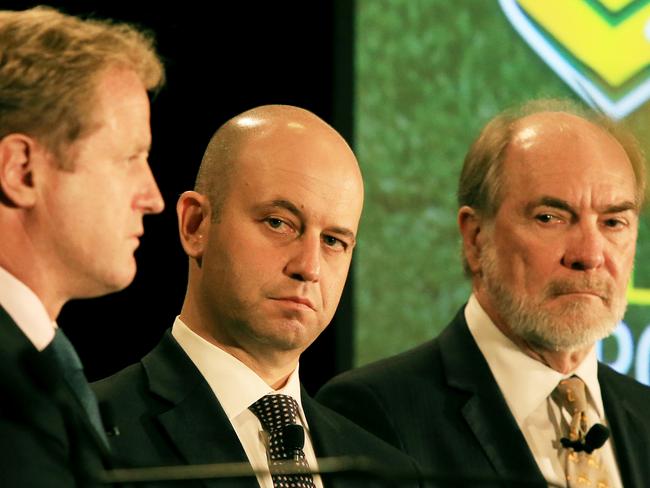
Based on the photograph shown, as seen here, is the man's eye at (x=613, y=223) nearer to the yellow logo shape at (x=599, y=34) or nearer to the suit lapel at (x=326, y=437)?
the suit lapel at (x=326, y=437)

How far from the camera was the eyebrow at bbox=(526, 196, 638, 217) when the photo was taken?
10.5ft

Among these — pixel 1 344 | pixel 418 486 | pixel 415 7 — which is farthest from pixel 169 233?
pixel 1 344

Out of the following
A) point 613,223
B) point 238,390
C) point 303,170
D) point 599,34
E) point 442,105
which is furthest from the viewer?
point 599,34

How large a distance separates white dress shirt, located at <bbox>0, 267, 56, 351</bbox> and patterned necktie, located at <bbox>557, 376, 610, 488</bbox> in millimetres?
1442

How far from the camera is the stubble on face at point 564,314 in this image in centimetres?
315

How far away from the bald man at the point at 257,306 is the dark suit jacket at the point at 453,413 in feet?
0.78

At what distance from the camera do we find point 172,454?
8.16 feet

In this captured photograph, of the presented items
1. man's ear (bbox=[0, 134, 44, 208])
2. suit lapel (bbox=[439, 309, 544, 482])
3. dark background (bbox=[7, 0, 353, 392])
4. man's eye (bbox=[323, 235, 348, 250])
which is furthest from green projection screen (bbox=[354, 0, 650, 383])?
man's ear (bbox=[0, 134, 44, 208])

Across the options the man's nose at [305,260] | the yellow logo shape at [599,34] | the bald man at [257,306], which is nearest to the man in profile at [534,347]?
the bald man at [257,306]

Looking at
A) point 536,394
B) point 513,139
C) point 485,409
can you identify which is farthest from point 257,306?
point 513,139

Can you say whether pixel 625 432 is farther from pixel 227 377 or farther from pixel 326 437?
pixel 227 377

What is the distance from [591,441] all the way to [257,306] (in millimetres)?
862

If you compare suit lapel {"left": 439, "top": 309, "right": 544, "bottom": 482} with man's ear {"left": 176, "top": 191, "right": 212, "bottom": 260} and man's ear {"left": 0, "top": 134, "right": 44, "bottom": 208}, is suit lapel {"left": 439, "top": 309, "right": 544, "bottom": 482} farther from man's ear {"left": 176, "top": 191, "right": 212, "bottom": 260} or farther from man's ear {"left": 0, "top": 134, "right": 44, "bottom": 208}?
man's ear {"left": 0, "top": 134, "right": 44, "bottom": 208}

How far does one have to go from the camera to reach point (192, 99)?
14.3ft
